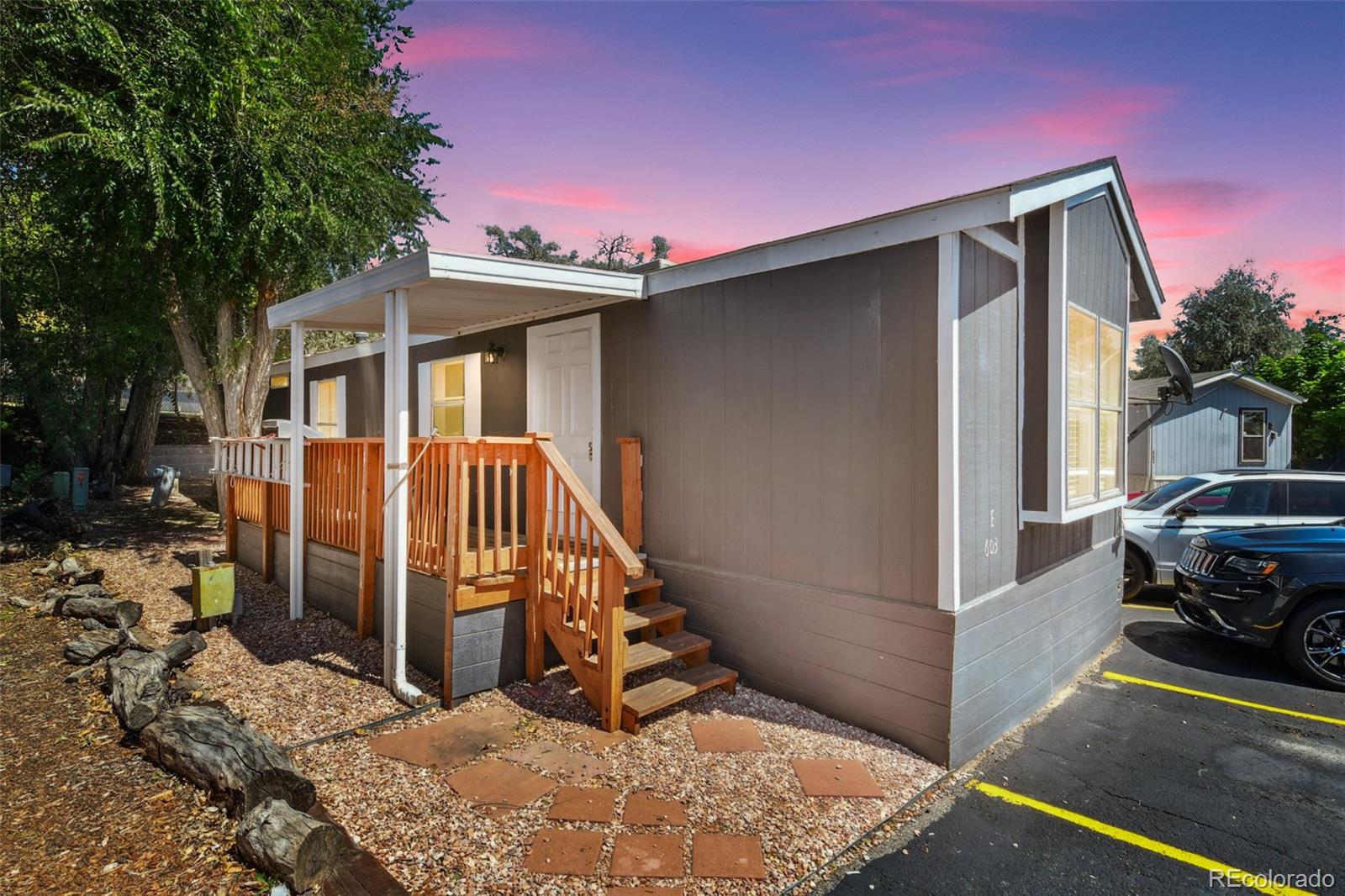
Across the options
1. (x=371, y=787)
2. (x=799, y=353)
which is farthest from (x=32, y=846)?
(x=799, y=353)

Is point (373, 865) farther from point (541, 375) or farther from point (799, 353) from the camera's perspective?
point (541, 375)

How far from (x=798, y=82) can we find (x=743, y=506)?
467 cm

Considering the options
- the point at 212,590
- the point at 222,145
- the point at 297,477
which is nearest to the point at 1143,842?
the point at 212,590

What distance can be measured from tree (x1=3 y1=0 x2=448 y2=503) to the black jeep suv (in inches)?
394

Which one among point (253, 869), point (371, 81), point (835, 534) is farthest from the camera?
point (371, 81)

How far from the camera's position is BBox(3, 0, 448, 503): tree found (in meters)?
6.98

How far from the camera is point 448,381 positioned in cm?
741

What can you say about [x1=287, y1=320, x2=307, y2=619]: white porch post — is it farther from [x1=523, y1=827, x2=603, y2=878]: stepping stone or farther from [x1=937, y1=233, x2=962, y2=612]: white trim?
[x1=937, y1=233, x2=962, y2=612]: white trim

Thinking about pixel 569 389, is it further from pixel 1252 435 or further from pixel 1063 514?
pixel 1252 435

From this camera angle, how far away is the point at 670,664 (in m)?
4.70

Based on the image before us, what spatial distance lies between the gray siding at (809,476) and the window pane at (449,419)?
9.58ft

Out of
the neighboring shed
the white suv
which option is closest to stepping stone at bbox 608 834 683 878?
the white suv

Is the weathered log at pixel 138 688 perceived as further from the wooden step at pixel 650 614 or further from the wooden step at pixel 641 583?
the wooden step at pixel 641 583

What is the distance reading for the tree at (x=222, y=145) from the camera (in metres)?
6.98
